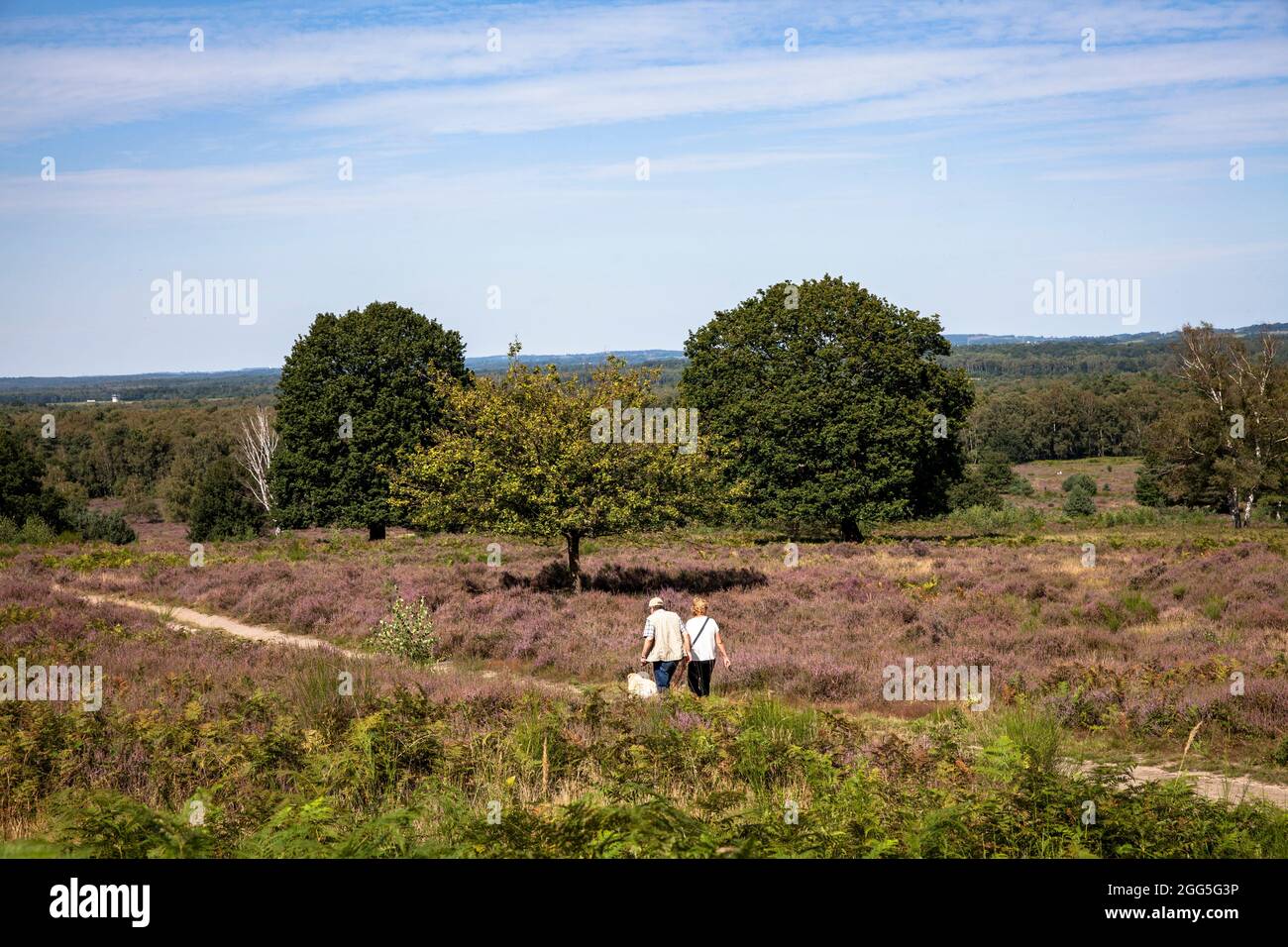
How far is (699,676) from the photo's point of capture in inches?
562

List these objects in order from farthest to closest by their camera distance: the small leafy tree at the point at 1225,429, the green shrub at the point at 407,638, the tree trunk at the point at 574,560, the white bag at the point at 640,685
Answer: the small leafy tree at the point at 1225,429, the tree trunk at the point at 574,560, the green shrub at the point at 407,638, the white bag at the point at 640,685

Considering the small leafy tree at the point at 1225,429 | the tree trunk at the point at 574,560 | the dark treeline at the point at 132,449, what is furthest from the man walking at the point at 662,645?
the dark treeline at the point at 132,449

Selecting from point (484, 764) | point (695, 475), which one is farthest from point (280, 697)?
point (695, 475)

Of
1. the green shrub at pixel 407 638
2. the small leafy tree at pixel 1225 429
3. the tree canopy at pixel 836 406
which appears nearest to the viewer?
the green shrub at pixel 407 638

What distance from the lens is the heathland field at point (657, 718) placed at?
22.8ft

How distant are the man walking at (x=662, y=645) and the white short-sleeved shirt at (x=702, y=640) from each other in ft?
0.64

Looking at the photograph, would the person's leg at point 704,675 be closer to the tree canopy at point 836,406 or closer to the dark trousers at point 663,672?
the dark trousers at point 663,672

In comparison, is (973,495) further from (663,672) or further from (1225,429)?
(663,672)

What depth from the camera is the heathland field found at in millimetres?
6953
